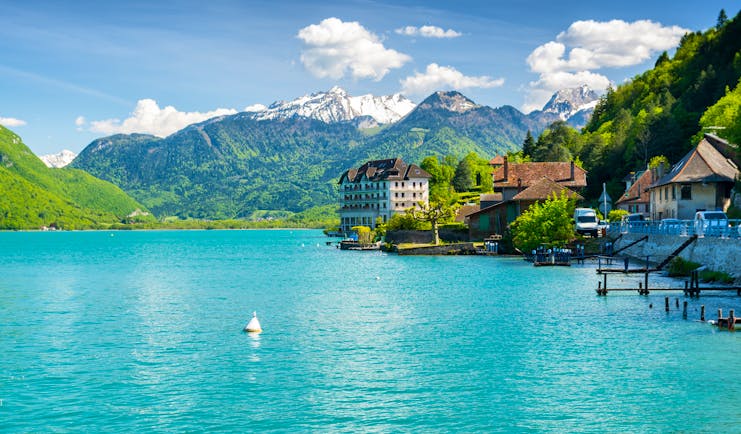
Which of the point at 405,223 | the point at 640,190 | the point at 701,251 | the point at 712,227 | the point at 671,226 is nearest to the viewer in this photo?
the point at 712,227

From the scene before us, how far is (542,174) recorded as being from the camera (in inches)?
5074

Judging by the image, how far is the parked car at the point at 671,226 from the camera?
217ft

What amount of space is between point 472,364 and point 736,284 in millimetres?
27506

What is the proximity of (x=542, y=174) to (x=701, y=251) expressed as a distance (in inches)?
2860

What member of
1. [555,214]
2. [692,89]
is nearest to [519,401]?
[555,214]

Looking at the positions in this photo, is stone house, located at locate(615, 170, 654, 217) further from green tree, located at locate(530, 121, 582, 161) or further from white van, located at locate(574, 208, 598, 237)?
green tree, located at locate(530, 121, 582, 161)

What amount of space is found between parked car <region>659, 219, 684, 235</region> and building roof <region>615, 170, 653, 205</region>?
112ft

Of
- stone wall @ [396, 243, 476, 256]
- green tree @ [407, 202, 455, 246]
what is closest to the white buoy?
stone wall @ [396, 243, 476, 256]

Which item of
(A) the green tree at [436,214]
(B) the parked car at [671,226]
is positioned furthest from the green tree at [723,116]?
(A) the green tree at [436,214]

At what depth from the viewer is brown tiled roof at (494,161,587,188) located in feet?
419

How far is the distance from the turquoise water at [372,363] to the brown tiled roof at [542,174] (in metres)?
73.1

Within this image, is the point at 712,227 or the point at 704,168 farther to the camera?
the point at 704,168

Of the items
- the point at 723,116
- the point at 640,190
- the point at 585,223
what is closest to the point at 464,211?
the point at 640,190

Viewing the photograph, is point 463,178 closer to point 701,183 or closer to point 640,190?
point 640,190
